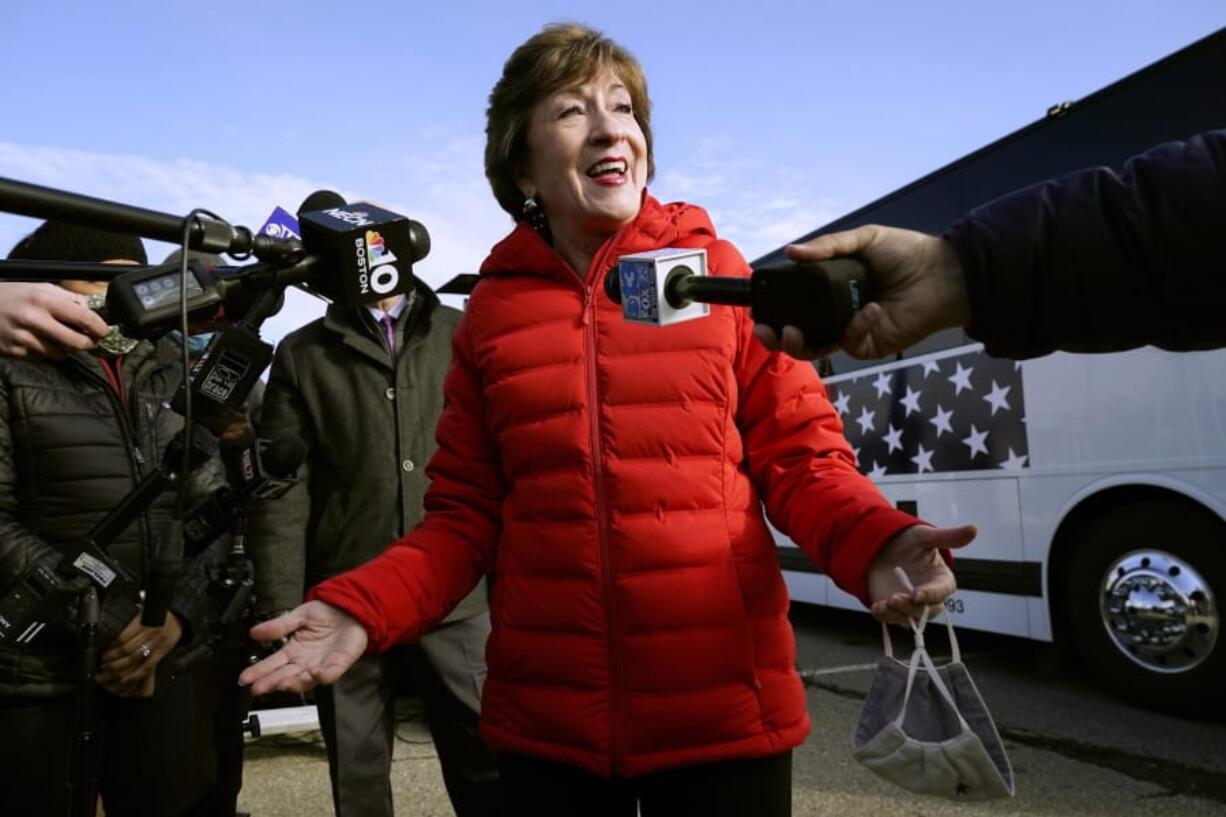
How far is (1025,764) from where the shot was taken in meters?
4.28

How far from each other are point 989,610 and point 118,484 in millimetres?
5200

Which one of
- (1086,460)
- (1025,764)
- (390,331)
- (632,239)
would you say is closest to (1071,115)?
(1086,460)

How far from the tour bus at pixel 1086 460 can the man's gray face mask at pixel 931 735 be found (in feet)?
12.0

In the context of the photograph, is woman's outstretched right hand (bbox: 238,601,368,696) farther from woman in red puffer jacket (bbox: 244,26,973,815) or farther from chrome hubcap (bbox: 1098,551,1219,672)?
chrome hubcap (bbox: 1098,551,1219,672)

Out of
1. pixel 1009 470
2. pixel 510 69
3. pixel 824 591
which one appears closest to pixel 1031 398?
pixel 1009 470

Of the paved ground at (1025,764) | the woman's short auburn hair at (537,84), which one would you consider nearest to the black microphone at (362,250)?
the woman's short auburn hair at (537,84)

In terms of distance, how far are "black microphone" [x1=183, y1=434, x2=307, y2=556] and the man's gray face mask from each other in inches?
47.5

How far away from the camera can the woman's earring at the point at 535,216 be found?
7.09 ft

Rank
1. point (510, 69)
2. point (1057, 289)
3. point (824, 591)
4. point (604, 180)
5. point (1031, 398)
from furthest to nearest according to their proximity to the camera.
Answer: point (824, 591) → point (1031, 398) → point (510, 69) → point (604, 180) → point (1057, 289)

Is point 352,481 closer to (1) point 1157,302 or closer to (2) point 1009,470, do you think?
(1) point 1157,302

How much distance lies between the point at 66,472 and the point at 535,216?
148cm

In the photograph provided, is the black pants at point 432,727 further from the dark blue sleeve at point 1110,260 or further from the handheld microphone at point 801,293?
Result: the dark blue sleeve at point 1110,260

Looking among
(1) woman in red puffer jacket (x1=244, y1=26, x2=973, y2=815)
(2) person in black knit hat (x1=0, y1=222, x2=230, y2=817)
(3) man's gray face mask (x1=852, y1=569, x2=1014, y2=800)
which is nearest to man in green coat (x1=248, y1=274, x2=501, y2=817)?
(2) person in black knit hat (x1=0, y1=222, x2=230, y2=817)

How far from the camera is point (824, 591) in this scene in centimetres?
818
